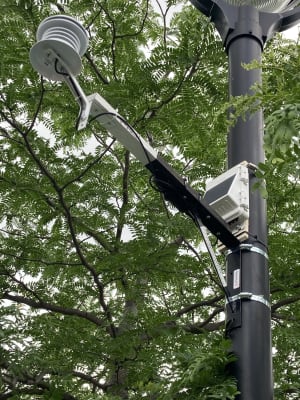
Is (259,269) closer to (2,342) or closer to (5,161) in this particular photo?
(2,342)

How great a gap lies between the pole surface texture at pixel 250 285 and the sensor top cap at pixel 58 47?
98 cm

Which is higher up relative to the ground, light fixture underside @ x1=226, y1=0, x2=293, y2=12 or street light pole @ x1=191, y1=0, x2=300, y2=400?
light fixture underside @ x1=226, y1=0, x2=293, y2=12

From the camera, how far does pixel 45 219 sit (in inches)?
229

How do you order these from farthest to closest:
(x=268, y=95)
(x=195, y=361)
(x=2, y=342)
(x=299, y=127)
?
(x=2, y=342) → (x=195, y=361) → (x=268, y=95) → (x=299, y=127)

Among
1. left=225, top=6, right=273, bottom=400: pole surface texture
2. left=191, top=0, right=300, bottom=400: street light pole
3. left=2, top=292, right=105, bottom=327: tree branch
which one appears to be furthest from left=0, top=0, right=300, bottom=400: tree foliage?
left=225, top=6, right=273, bottom=400: pole surface texture

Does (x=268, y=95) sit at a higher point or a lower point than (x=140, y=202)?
lower

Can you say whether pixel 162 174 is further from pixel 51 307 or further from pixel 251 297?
pixel 51 307

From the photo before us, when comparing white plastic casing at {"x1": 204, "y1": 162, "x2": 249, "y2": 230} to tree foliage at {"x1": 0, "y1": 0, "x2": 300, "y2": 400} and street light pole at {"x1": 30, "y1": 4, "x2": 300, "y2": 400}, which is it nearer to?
street light pole at {"x1": 30, "y1": 4, "x2": 300, "y2": 400}

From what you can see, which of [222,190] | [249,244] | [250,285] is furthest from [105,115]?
[250,285]

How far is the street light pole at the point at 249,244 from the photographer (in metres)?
3.04

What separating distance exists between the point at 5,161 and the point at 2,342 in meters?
1.79

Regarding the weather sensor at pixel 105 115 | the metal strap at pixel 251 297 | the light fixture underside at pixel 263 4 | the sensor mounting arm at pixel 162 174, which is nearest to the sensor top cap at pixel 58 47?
the weather sensor at pixel 105 115

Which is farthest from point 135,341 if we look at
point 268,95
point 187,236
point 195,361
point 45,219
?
point 268,95

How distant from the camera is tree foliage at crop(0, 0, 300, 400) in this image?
198 inches
